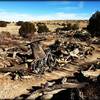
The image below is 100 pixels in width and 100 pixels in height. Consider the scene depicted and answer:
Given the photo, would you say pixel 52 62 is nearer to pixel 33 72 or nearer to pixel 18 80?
pixel 33 72

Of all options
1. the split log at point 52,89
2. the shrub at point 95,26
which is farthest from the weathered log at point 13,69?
the shrub at point 95,26

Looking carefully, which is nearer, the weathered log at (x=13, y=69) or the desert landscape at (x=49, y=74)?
the desert landscape at (x=49, y=74)

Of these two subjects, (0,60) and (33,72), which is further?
(0,60)

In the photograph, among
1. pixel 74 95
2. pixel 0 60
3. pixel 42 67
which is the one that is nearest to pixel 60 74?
pixel 42 67

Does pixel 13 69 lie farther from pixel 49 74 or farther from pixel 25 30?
pixel 25 30

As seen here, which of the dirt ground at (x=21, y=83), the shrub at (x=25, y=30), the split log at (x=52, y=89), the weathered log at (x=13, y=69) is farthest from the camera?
the shrub at (x=25, y=30)

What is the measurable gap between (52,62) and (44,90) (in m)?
5.67

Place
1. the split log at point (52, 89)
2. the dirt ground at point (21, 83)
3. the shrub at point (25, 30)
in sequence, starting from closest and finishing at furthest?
the split log at point (52, 89), the dirt ground at point (21, 83), the shrub at point (25, 30)

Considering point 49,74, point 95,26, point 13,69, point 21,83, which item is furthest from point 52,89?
point 95,26

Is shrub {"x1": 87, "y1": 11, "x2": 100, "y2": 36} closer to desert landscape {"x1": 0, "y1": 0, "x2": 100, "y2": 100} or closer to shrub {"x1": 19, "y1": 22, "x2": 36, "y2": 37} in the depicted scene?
shrub {"x1": 19, "y1": 22, "x2": 36, "y2": 37}

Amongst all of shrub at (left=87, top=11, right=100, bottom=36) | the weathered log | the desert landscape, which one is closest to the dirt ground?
the desert landscape

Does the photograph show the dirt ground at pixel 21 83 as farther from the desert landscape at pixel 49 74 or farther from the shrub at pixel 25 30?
the shrub at pixel 25 30

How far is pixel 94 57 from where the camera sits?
21.5m

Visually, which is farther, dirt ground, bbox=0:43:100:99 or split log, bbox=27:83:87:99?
dirt ground, bbox=0:43:100:99
